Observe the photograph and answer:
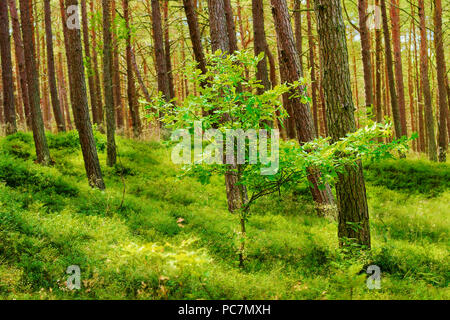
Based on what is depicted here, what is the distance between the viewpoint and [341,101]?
510cm

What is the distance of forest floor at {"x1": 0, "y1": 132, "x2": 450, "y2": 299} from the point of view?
4117 mm

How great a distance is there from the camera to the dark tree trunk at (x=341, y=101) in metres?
5.08

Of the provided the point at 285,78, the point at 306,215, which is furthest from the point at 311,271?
the point at 285,78

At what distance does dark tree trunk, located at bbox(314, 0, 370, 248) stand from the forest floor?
0.58m

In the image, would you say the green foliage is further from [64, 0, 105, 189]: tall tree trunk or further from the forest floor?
[64, 0, 105, 189]: tall tree trunk

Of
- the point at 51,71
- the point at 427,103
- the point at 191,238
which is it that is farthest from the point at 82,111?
the point at 427,103

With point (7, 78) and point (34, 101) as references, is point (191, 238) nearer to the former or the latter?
point (34, 101)

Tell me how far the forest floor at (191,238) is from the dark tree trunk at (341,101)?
585 mm

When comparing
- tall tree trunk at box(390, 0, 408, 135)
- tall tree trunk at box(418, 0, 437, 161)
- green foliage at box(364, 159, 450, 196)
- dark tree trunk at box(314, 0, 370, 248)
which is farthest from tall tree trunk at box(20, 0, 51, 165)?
tall tree trunk at box(390, 0, 408, 135)

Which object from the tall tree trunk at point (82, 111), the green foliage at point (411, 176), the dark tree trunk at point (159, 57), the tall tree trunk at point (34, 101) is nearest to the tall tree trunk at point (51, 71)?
the tall tree trunk at point (34, 101)

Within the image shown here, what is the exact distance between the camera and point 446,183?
9.67 metres
